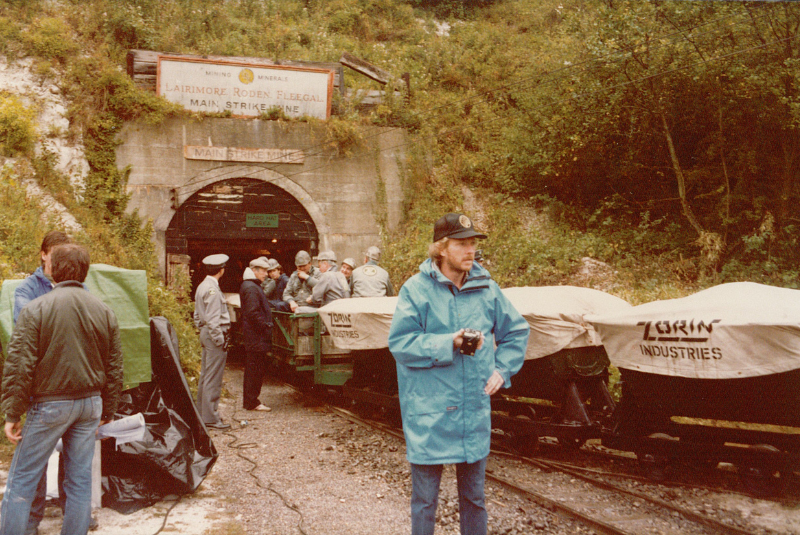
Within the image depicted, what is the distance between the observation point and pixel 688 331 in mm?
5004

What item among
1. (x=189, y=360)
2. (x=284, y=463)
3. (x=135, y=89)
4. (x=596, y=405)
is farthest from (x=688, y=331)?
(x=135, y=89)

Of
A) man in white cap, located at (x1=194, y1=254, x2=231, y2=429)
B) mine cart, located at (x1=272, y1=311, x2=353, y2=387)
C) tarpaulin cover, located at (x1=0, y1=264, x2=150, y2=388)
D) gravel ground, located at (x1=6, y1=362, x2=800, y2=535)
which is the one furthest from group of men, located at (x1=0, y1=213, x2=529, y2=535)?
mine cart, located at (x1=272, y1=311, x2=353, y2=387)

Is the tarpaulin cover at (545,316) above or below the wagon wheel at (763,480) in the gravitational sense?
above

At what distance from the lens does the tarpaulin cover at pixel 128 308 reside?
4730 millimetres

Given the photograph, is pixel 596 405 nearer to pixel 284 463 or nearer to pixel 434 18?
pixel 284 463

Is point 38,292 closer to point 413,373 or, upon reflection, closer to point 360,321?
point 413,373

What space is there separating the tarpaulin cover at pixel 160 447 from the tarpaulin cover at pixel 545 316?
2734mm

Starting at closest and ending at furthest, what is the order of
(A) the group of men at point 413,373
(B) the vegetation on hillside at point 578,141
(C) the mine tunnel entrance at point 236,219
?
1. (A) the group of men at point 413,373
2. (B) the vegetation on hillside at point 578,141
3. (C) the mine tunnel entrance at point 236,219

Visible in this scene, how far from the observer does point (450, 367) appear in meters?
3.32

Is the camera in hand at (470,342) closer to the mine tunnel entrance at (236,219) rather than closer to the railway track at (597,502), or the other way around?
the railway track at (597,502)

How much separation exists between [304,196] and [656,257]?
27.8 feet

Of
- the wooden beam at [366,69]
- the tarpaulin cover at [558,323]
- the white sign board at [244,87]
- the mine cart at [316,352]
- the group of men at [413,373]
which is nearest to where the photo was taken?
the group of men at [413,373]

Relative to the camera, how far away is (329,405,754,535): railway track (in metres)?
4.68

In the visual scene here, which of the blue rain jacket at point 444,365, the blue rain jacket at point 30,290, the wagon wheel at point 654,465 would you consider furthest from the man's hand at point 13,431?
the wagon wheel at point 654,465
